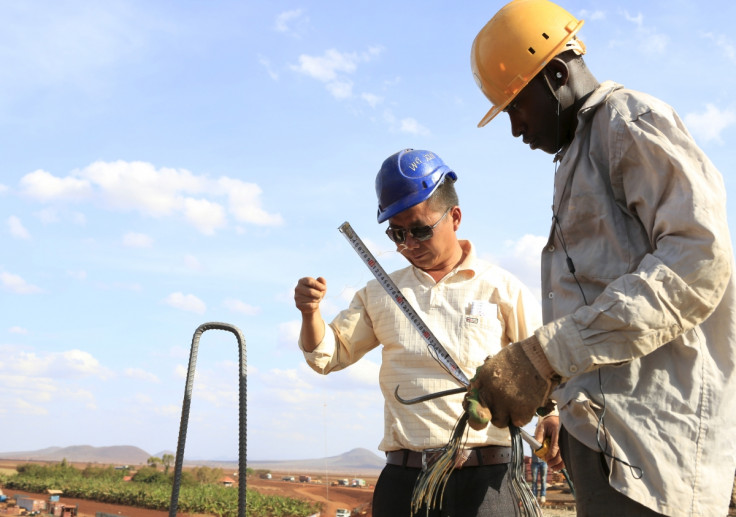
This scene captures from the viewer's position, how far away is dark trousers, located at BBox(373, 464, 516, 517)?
11.1ft

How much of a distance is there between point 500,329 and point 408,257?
1.98 feet

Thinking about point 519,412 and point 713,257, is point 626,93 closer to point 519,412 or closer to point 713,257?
point 713,257

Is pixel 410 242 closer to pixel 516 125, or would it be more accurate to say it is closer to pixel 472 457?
pixel 472 457

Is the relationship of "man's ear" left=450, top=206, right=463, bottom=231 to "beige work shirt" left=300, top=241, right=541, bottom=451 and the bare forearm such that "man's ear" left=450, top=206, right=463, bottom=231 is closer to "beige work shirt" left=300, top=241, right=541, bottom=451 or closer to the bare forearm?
"beige work shirt" left=300, top=241, right=541, bottom=451

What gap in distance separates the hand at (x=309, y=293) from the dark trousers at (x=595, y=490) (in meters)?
1.69

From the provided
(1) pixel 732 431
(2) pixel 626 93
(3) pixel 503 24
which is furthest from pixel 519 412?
(3) pixel 503 24

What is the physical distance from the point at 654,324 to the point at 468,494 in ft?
5.62

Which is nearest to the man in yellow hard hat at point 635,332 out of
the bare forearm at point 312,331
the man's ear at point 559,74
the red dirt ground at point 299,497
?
the man's ear at point 559,74

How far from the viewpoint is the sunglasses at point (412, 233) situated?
389 cm

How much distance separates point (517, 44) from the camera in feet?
8.52

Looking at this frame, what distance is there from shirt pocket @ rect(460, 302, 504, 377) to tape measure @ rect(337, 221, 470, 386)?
93mm

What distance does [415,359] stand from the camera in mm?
3695

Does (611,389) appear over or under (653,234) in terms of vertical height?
under

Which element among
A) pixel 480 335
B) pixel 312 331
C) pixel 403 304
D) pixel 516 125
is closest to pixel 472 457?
pixel 480 335
